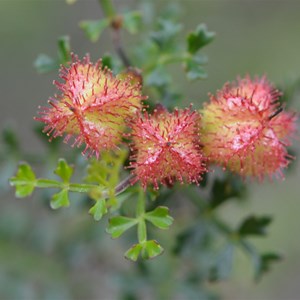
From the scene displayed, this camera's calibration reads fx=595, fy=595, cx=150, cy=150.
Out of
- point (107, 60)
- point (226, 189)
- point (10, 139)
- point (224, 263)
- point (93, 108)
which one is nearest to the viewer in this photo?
point (93, 108)

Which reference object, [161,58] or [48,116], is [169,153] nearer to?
[48,116]

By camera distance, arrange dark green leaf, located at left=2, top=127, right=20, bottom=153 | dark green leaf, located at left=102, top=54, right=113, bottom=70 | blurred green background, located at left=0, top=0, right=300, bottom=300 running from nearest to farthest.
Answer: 1. dark green leaf, located at left=102, top=54, right=113, bottom=70
2. dark green leaf, located at left=2, top=127, right=20, bottom=153
3. blurred green background, located at left=0, top=0, right=300, bottom=300

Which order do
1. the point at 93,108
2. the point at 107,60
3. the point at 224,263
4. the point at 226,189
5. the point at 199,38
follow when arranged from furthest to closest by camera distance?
the point at 224,263 → the point at 226,189 → the point at 199,38 → the point at 107,60 → the point at 93,108

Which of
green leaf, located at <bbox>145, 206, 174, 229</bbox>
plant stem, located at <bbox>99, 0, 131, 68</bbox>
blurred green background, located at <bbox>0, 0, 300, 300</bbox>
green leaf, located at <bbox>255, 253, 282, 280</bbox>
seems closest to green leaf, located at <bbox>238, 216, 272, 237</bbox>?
green leaf, located at <bbox>255, 253, 282, 280</bbox>

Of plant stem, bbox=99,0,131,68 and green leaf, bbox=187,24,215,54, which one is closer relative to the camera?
green leaf, bbox=187,24,215,54

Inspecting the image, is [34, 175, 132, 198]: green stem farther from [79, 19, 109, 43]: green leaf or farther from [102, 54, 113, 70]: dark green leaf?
[79, 19, 109, 43]: green leaf

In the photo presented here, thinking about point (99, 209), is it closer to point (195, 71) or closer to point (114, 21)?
point (195, 71)

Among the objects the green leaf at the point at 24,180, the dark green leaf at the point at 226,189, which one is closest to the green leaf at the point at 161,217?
the green leaf at the point at 24,180

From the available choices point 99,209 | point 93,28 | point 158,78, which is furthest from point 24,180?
point 93,28

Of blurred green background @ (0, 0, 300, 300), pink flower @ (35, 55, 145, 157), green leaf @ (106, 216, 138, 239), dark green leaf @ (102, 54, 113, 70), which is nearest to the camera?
pink flower @ (35, 55, 145, 157)
